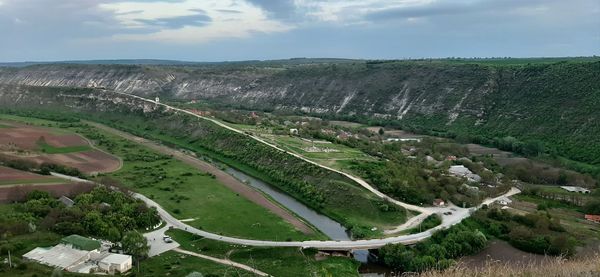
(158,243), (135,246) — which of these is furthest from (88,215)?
(135,246)

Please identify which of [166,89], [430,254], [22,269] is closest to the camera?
[22,269]

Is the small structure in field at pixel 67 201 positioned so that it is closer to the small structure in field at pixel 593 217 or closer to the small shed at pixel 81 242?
the small shed at pixel 81 242

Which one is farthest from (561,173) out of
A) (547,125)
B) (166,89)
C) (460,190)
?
(166,89)

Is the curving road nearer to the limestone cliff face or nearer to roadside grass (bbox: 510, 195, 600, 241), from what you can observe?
roadside grass (bbox: 510, 195, 600, 241)

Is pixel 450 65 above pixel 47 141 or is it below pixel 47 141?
above

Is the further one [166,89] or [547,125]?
[166,89]

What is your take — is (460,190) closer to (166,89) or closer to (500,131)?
(500,131)
